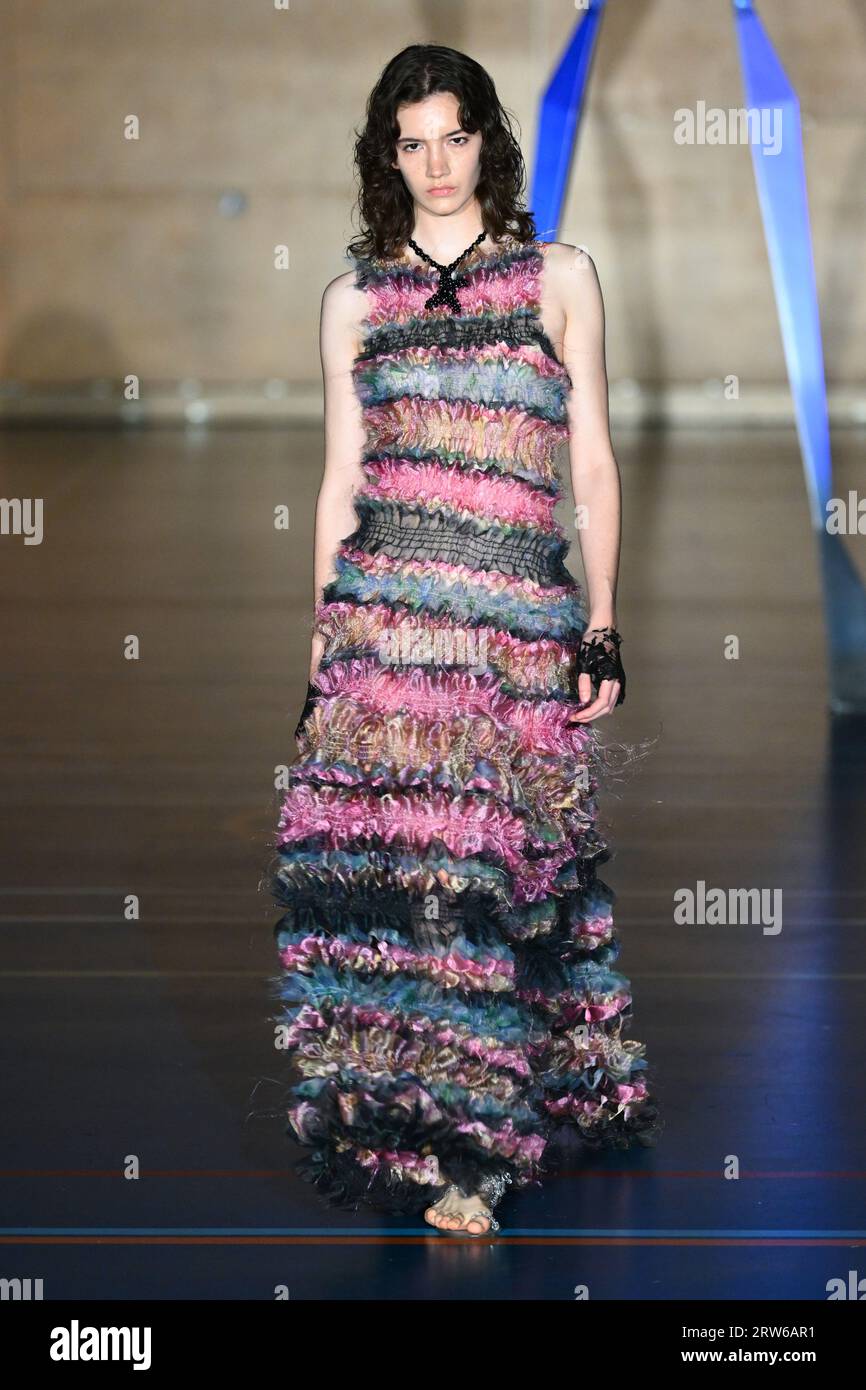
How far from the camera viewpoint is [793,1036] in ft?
13.2

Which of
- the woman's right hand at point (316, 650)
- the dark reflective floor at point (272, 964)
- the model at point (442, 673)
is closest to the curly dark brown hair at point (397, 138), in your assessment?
the model at point (442, 673)

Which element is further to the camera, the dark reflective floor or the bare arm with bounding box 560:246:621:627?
the bare arm with bounding box 560:246:621:627

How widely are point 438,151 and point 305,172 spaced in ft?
49.6

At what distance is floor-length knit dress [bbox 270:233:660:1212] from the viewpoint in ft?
10.00

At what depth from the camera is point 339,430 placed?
129 inches

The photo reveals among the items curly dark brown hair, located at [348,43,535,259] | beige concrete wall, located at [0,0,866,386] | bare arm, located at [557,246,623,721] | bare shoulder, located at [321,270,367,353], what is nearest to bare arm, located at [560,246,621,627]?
bare arm, located at [557,246,623,721]

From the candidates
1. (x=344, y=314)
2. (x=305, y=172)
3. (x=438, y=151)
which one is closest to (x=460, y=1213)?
(x=344, y=314)

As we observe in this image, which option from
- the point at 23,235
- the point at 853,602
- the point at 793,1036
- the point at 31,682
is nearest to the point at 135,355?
the point at 23,235

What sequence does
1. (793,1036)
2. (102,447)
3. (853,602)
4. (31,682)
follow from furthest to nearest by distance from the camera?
(102,447), (31,682), (853,602), (793,1036)

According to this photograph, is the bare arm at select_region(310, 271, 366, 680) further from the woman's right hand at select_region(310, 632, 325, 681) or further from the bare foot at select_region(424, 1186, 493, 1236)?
the bare foot at select_region(424, 1186, 493, 1236)

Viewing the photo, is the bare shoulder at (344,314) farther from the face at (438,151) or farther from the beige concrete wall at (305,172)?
the beige concrete wall at (305,172)
